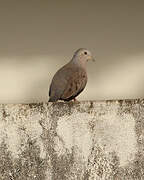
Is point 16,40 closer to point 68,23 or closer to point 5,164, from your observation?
point 68,23

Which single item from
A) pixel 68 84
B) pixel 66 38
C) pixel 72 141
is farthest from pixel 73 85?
pixel 66 38

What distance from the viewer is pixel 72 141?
3035mm

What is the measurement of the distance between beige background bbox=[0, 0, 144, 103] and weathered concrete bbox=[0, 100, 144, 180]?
4.70 feet

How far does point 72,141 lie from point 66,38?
1.64 m

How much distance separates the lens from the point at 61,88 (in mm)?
3525

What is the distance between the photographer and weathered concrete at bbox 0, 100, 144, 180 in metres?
3.00

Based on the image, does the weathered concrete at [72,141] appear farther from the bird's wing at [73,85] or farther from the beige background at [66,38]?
the beige background at [66,38]

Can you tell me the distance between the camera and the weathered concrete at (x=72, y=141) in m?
3.00

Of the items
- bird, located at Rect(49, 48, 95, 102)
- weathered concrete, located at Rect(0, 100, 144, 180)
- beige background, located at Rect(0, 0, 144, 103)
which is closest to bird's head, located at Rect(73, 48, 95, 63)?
bird, located at Rect(49, 48, 95, 102)

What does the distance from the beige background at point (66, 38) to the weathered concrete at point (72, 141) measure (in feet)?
4.70

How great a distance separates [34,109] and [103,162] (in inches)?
19.3

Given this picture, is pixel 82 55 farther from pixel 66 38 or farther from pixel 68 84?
pixel 66 38

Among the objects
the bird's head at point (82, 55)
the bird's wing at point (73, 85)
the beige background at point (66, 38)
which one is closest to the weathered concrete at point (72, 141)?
the bird's wing at point (73, 85)

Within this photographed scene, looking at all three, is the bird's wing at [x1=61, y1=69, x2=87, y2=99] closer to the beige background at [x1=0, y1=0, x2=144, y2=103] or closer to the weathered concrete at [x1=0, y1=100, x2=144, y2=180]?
the weathered concrete at [x1=0, y1=100, x2=144, y2=180]
